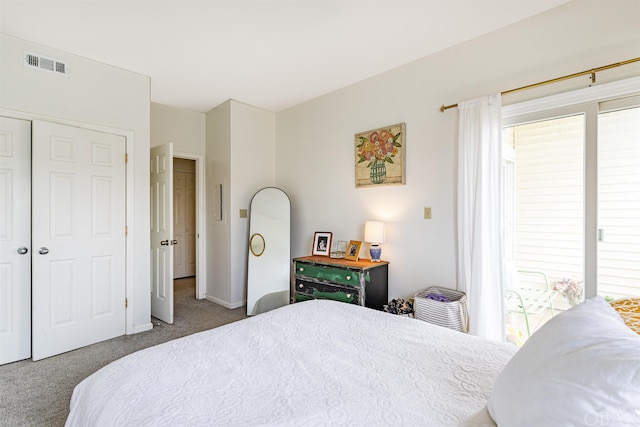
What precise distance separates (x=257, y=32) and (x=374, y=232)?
2050mm

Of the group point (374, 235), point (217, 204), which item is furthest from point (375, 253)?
point (217, 204)

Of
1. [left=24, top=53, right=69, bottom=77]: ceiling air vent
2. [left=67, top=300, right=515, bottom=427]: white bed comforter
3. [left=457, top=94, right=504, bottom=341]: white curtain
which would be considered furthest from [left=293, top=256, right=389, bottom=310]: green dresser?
[left=24, top=53, right=69, bottom=77]: ceiling air vent

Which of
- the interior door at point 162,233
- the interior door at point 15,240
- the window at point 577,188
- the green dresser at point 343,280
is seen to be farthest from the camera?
the interior door at point 162,233

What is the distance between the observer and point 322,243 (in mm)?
3717

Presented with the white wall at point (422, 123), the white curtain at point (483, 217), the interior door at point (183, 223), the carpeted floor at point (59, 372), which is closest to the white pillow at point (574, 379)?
the white curtain at point (483, 217)

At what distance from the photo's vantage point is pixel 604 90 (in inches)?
80.5

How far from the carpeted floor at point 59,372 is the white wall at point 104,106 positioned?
0.30 m

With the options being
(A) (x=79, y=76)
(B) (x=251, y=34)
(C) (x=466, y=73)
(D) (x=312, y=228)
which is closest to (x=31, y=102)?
(A) (x=79, y=76)

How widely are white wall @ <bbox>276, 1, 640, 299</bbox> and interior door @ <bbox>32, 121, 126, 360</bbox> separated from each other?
2068mm

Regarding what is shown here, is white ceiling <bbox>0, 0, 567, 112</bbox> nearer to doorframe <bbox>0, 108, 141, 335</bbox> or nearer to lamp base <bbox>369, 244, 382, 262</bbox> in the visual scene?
doorframe <bbox>0, 108, 141, 335</bbox>

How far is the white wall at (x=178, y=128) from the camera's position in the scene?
4.12 m

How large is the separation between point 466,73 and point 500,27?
1.24 feet

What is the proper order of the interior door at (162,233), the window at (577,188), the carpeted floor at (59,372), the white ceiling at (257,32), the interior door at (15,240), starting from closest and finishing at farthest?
the carpeted floor at (59,372), the window at (577,188), the white ceiling at (257,32), the interior door at (15,240), the interior door at (162,233)

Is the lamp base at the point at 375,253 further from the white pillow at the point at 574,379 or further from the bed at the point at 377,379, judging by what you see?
the white pillow at the point at 574,379
